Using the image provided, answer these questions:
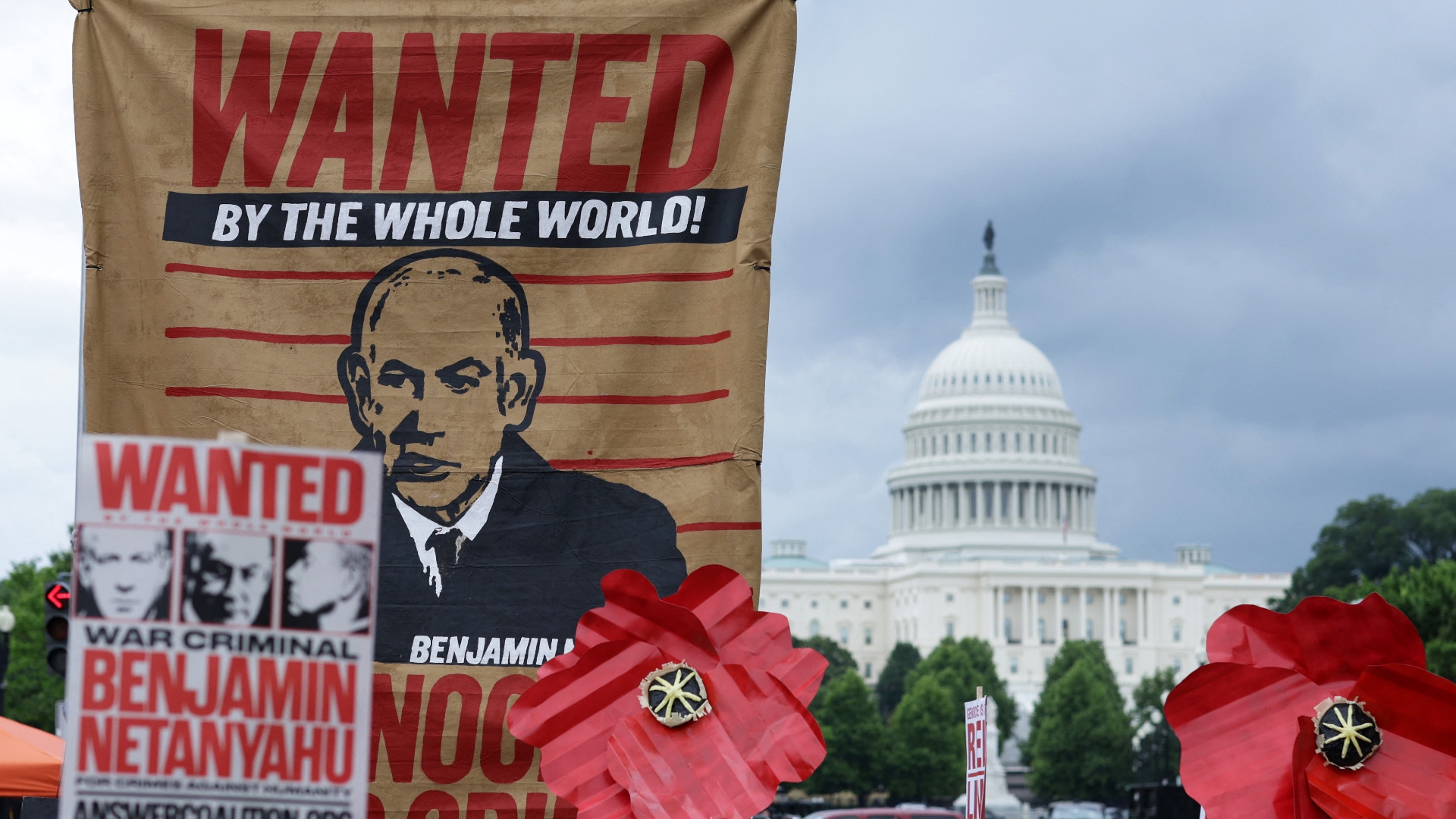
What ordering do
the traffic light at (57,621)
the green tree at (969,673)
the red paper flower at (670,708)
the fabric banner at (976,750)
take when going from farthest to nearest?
the green tree at (969,673) → the traffic light at (57,621) → the fabric banner at (976,750) → the red paper flower at (670,708)

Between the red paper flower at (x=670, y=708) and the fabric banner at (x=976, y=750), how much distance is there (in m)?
3.38

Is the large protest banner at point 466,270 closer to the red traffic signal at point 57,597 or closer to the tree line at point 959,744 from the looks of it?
the red traffic signal at point 57,597

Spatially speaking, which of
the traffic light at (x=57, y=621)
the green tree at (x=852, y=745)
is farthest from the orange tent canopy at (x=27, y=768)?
the green tree at (x=852, y=745)

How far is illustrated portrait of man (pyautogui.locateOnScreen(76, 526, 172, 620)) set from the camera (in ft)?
9.73

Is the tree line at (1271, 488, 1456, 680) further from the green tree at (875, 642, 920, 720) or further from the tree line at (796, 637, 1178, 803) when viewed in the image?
the green tree at (875, 642, 920, 720)

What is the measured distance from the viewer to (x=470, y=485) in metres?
5.77

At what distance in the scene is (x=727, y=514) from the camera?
18.8ft

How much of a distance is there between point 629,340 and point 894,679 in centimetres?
10918

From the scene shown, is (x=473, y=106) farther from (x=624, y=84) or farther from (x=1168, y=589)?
(x=1168, y=589)

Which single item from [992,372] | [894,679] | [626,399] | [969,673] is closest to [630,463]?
[626,399]

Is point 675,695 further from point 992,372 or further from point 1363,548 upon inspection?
point 992,372

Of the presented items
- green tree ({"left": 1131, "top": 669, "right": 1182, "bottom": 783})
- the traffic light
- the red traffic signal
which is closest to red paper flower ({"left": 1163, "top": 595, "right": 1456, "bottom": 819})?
the traffic light

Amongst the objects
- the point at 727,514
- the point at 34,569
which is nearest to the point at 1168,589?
the point at 34,569

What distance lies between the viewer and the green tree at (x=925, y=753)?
3095 inches
